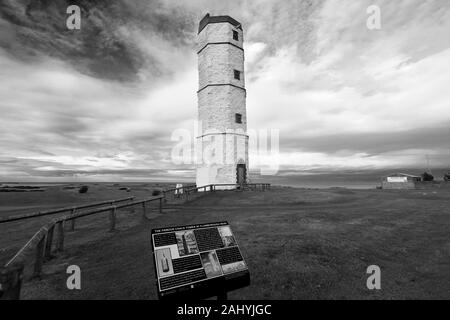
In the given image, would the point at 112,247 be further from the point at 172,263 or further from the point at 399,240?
the point at 399,240

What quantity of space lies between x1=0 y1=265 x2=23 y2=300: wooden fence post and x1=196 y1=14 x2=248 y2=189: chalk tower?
2320 cm

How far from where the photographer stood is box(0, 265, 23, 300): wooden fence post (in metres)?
2.45

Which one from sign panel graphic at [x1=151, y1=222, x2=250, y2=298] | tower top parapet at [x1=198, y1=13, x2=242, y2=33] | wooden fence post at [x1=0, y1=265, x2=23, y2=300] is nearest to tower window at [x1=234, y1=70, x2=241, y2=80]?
tower top parapet at [x1=198, y1=13, x2=242, y2=33]

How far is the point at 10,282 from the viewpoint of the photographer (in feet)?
8.37

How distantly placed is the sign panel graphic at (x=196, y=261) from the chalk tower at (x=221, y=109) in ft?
71.8

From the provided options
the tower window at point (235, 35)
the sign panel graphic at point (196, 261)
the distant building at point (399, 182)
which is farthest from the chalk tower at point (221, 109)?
the distant building at point (399, 182)

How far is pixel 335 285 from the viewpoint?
15.9 ft

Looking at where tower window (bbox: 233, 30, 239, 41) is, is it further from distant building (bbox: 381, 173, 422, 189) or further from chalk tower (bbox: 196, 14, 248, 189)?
distant building (bbox: 381, 173, 422, 189)

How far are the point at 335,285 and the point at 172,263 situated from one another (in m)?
3.58

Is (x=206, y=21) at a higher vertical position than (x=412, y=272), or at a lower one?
higher

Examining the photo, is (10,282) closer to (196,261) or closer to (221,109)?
(196,261)

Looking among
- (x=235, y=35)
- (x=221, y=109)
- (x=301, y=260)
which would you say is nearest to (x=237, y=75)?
(x=221, y=109)
